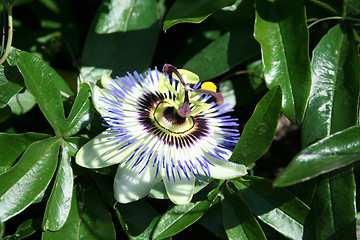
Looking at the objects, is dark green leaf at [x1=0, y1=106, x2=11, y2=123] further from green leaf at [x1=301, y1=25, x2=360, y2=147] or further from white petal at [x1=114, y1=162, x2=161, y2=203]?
green leaf at [x1=301, y1=25, x2=360, y2=147]

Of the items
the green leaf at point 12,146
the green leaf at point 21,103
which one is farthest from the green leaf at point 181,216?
the green leaf at point 21,103

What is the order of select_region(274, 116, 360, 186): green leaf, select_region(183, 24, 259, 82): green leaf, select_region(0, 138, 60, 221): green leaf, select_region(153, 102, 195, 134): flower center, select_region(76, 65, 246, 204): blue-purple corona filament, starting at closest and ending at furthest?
select_region(274, 116, 360, 186): green leaf → select_region(0, 138, 60, 221): green leaf → select_region(76, 65, 246, 204): blue-purple corona filament → select_region(153, 102, 195, 134): flower center → select_region(183, 24, 259, 82): green leaf

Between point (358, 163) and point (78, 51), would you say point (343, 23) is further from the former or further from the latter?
point (78, 51)

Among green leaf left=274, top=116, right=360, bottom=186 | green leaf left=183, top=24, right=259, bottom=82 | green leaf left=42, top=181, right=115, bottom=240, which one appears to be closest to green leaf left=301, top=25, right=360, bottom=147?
green leaf left=274, top=116, right=360, bottom=186

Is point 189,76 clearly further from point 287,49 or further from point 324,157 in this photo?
point 324,157

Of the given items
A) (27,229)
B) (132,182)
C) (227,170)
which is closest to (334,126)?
(227,170)

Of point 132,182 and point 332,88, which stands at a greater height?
point 332,88

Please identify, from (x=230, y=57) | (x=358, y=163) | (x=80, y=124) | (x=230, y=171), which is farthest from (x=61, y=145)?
(x=358, y=163)
